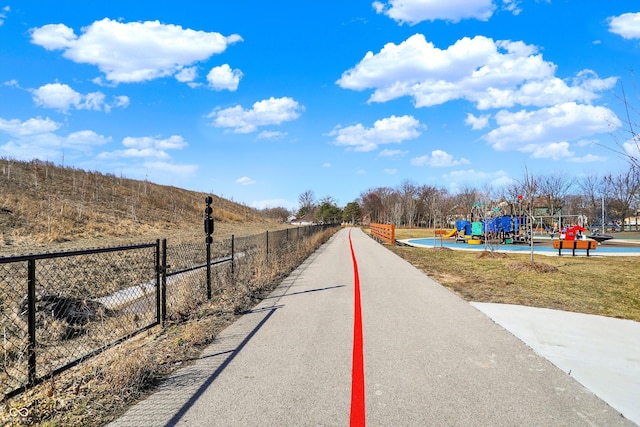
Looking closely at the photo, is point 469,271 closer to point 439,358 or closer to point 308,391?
point 439,358

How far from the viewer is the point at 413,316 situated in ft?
25.1

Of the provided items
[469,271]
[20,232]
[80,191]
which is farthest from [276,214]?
[469,271]

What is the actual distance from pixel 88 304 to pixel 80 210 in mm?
29569

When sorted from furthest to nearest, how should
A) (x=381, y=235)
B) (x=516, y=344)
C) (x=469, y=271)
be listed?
(x=381, y=235), (x=469, y=271), (x=516, y=344)

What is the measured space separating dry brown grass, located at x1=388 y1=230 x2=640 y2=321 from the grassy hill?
17147 millimetres

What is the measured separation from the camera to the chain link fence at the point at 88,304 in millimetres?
4539

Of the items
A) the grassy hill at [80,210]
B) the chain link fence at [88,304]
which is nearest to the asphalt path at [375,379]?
the chain link fence at [88,304]

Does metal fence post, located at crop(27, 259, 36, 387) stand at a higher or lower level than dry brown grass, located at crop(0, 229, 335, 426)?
higher

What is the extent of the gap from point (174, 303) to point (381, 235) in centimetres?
3051

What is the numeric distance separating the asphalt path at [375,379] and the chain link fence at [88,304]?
136 cm

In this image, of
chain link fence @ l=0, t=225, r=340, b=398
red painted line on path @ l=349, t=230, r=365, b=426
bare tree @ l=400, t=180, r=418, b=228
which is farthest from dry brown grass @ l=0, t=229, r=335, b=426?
bare tree @ l=400, t=180, r=418, b=228

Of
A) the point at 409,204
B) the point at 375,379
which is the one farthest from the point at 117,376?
the point at 409,204

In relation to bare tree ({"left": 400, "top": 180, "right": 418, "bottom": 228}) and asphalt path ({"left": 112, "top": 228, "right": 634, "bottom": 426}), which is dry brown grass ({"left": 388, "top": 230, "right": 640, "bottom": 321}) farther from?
bare tree ({"left": 400, "top": 180, "right": 418, "bottom": 228})

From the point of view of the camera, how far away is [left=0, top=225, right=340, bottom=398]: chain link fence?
454 centimetres
